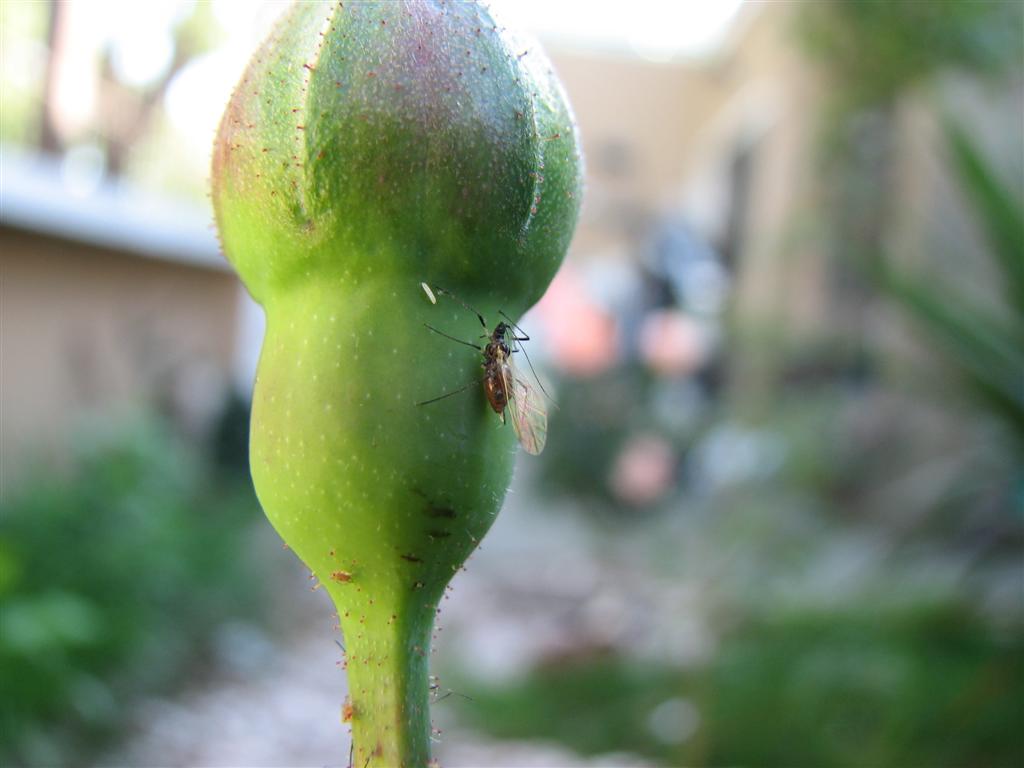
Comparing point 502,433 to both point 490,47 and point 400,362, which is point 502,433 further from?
point 490,47

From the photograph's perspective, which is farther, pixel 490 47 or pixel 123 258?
pixel 123 258

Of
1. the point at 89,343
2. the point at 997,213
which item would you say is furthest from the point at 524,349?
the point at 89,343

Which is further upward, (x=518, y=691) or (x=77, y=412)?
(x=77, y=412)

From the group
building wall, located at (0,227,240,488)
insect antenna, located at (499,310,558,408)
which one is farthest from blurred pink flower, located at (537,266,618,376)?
insect antenna, located at (499,310,558,408)

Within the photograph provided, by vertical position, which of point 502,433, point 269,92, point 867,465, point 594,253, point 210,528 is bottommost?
point 502,433

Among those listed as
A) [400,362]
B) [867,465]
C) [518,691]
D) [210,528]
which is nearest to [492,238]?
[400,362]

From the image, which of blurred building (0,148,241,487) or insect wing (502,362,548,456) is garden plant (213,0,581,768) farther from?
blurred building (0,148,241,487)
